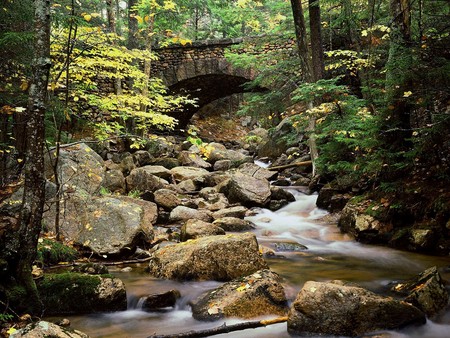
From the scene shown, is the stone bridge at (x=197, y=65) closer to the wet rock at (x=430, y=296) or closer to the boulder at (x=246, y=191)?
the boulder at (x=246, y=191)

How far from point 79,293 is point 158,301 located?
32.5 inches

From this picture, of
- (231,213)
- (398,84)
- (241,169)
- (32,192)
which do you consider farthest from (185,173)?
(32,192)

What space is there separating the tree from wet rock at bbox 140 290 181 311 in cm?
115

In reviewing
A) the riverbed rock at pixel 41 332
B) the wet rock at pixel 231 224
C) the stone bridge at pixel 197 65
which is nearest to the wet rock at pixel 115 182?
the wet rock at pixel 231 224

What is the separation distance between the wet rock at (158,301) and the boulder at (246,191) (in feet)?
17.2

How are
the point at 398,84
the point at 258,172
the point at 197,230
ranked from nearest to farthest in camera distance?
the point at 197,230 → the point at 398,84 → the point at 258,172

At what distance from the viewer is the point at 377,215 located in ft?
20.7

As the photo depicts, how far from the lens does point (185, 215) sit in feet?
25.2

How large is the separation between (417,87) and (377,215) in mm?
2150

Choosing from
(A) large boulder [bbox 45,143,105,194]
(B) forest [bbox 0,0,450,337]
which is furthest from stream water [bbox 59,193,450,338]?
(A) large boulder [bbox 45,143,105,194]

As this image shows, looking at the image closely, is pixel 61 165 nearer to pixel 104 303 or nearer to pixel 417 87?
pixel 104 303

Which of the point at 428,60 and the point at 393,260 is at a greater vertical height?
the point at 428,60

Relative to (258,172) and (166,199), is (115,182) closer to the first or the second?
(166,199)

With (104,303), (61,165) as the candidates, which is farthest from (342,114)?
(104,303)
